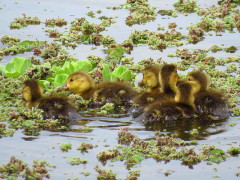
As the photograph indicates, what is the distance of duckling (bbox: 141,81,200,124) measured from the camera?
922 cm

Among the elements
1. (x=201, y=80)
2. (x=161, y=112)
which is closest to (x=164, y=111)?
(x=161, y=112)

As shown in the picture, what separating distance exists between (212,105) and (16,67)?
331 centimetres

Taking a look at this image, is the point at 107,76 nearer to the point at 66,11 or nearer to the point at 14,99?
the point at 14,99

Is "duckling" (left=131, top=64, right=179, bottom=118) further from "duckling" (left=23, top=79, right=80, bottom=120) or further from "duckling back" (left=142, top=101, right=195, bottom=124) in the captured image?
"duckling" (left=23, top=79, right=80, bottom=120)

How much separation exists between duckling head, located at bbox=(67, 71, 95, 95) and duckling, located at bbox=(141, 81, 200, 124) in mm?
1269

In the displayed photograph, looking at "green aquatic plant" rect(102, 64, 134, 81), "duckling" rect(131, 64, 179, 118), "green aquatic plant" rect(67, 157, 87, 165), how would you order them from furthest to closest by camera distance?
"green aquatic plant" rect(102, 64, 134, 81), "duckling" rect(131, 64, 179, 118), "green aquatic plant" rect(67, 157, 87, 165)

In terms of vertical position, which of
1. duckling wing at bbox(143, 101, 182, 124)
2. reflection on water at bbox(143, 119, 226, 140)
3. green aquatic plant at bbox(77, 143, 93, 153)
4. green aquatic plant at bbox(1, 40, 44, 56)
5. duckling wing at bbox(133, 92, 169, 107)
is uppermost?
green aquatic plant at bbox(1, 40, 44, 56)

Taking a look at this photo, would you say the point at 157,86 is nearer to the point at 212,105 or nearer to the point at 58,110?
the point at 212,105

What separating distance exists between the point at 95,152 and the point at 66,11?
24.8ft

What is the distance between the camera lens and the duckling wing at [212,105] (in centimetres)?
954

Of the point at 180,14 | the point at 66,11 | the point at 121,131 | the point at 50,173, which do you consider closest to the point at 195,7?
the point at 180,14

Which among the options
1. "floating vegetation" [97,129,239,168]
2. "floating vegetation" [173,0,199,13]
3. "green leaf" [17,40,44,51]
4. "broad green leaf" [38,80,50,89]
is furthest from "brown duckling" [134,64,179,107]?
"floating vegetation" [173,0,199,13]

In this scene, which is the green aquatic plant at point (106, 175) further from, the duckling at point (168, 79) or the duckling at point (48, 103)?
the duckling at point (168, 79)

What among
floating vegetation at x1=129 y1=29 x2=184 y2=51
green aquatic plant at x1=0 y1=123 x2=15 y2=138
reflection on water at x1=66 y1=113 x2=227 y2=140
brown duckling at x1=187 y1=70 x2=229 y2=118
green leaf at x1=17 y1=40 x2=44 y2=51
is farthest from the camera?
floating vegetation at x1=129 y1=29 x2=184 y2=51
